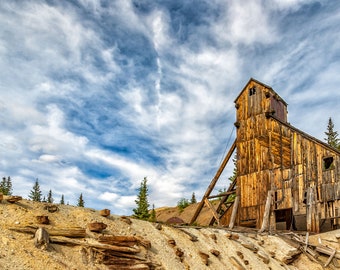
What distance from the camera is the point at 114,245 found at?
10.9m

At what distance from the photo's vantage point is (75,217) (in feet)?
38.4

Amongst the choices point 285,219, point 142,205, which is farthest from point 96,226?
point 142,205

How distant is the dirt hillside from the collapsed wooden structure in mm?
6464

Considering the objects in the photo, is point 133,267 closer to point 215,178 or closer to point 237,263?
point 237,263

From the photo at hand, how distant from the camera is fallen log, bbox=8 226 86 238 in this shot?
9.48 m

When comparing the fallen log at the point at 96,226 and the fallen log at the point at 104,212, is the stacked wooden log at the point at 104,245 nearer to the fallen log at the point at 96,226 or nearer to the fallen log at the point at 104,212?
the fallen log at the point at 96,226

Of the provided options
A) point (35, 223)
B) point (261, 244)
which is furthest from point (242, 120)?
point (35, 223)

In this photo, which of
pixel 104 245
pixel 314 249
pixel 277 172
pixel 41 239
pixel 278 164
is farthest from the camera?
pixel 278 164

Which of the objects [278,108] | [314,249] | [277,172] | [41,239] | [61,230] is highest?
[278,108]

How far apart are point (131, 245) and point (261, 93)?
842 inches

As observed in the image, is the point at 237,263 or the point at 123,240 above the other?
Answer: the point at 123,240

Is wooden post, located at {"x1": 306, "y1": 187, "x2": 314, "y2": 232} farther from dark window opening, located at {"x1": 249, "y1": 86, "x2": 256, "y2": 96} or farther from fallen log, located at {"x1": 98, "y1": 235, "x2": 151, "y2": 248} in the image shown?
fallen log, located at {"x1": 98, "y1": 235, "x2": 151, "y2": 248}

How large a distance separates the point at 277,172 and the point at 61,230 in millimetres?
20159

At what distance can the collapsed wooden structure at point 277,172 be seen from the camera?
939 inches
